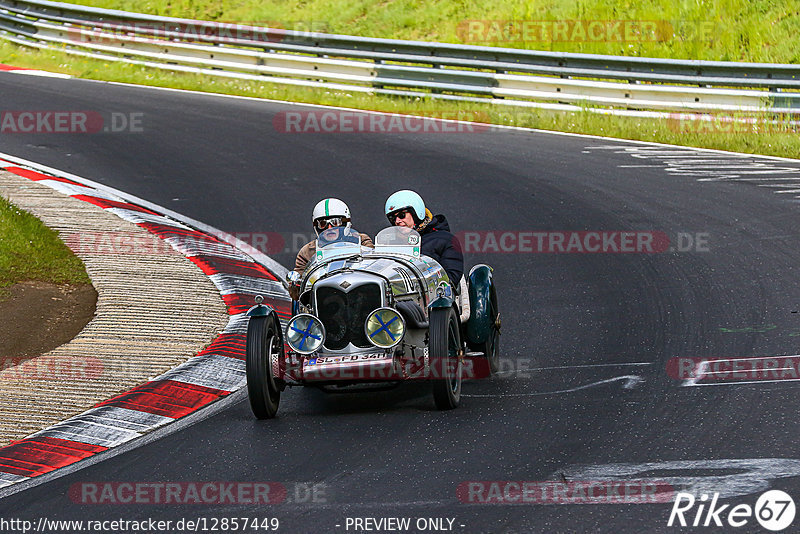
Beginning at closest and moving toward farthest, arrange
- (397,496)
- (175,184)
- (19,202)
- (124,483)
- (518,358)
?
(397,496)
(124,483)
(518,358)
(19,202)
(175,184)

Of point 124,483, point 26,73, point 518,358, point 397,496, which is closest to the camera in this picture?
point 397,496

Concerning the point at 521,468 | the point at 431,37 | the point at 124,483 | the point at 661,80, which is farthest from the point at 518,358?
the point at 431,37

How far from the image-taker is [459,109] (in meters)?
19.3

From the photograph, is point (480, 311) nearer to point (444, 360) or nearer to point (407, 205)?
point (407, 205)

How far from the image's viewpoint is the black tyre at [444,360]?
24.1 feet

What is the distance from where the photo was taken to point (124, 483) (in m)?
6.35

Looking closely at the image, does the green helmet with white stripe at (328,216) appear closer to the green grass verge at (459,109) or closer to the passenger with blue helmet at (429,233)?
the passenger with blue helmet at (429,233)

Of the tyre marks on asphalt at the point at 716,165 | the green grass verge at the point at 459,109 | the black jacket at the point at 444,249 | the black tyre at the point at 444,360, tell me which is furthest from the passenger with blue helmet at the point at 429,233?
the green grass verge at the point at 459,109

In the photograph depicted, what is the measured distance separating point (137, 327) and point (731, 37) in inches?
600

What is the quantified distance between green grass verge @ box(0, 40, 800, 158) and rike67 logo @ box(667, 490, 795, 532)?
37.1 feet

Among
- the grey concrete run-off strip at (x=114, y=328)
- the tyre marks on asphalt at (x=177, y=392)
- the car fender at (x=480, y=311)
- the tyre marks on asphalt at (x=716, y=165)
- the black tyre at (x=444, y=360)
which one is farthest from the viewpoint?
the tyre marks on asphalt at (x=716, y=165)

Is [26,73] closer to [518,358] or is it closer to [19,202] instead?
[19,202]

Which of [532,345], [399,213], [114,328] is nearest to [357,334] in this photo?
[399,213]

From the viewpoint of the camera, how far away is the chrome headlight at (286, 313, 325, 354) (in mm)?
7523
